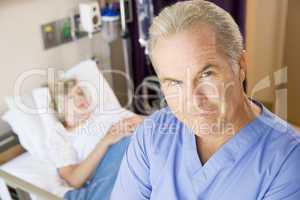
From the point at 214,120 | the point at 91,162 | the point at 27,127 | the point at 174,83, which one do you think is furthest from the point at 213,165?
the point at 27,127

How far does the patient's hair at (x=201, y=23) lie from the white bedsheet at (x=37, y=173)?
3.53 ft

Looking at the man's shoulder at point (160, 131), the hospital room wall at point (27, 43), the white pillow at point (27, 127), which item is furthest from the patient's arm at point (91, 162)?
the man's shoulder at point (160, 131)

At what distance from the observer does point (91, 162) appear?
1856mm

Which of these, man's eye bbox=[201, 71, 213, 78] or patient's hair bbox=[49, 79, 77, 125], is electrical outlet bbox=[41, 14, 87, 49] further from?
man's eye bbox=[201, 71, 213, 78]

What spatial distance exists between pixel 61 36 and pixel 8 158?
2.42 feet

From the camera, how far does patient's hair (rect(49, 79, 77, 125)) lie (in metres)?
2.05

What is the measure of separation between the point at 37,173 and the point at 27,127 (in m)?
0.25

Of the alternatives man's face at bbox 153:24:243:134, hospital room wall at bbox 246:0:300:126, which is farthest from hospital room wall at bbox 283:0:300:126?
man's face at bbox 153:24:243:134

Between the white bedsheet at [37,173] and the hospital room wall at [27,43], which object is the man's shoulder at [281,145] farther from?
the hospital room wall at [27,43]

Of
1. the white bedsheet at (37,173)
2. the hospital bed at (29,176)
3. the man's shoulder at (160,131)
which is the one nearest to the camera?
the man's shoulder at (160,131)

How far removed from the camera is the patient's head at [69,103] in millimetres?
2049

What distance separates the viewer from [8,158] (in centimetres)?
204

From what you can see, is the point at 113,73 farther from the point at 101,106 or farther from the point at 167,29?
the point at 167,29

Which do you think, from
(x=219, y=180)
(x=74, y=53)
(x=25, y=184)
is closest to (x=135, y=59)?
(x=74, y=53)
